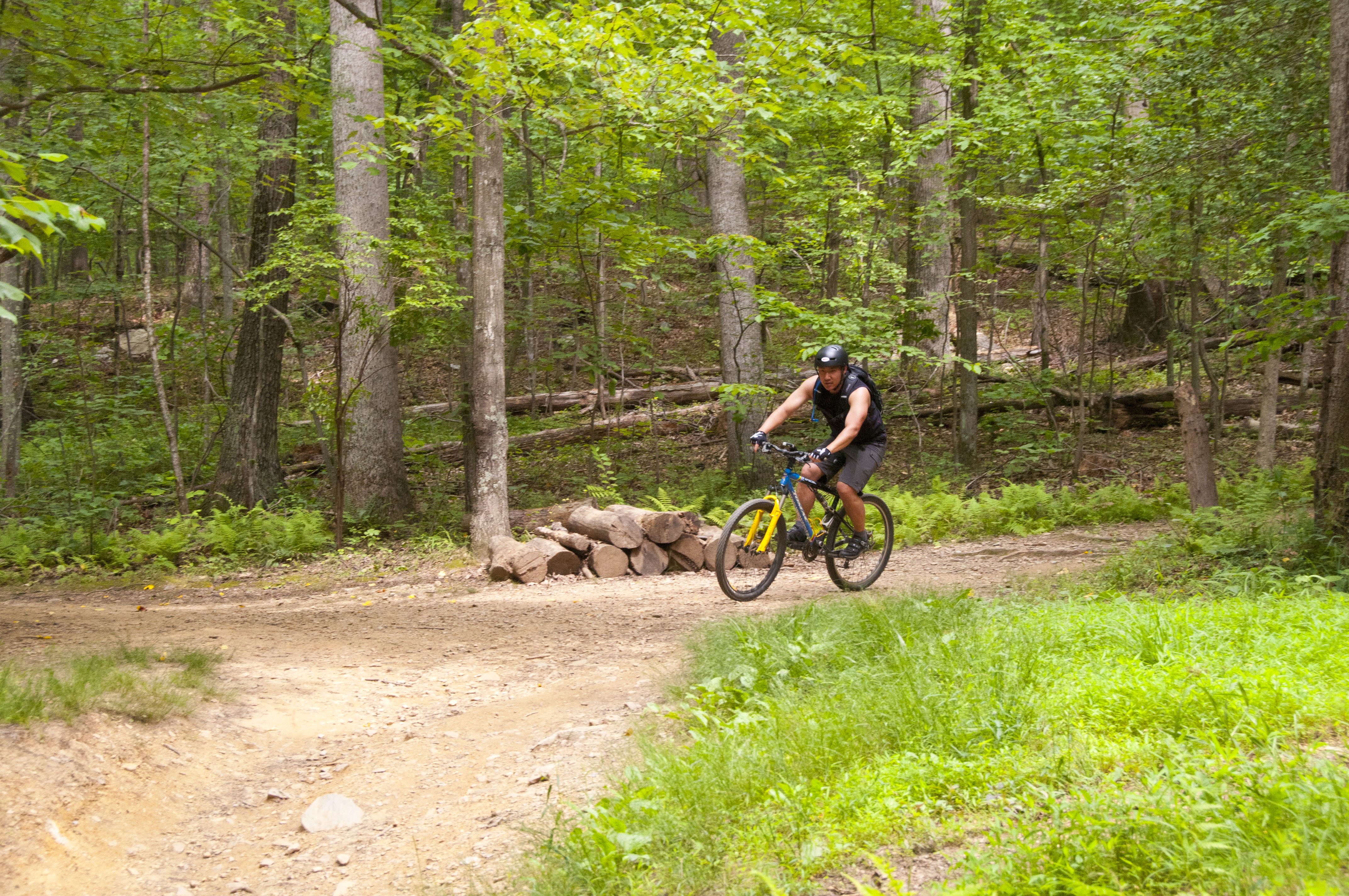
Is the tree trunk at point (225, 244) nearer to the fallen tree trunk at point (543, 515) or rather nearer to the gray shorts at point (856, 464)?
the fallen tree trunk at point (543, 515)

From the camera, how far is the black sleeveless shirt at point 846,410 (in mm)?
7406

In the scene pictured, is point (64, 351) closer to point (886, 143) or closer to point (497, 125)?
point (497, 125)

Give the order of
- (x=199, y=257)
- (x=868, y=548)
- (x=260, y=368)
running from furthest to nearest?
(x=199, y=257) < (x=260, y=368) < (x=868, y=548)

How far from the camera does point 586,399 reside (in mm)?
18844

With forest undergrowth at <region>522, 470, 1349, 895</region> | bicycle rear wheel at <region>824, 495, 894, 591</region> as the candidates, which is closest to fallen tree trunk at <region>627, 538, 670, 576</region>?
bicycle rear wheel at <region>824, 495, 894, 591</region>

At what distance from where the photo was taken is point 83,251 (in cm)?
2828

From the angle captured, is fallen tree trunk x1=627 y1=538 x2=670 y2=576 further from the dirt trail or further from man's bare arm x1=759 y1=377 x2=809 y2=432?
man's bare arm x1=759 y1=377 x2=809 y2=432

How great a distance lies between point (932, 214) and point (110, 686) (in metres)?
12.5

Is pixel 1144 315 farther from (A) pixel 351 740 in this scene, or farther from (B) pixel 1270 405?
(A) pixel 351 740

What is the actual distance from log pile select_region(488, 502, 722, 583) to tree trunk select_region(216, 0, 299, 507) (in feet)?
17.9

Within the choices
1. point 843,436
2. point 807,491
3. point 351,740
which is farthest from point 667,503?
point 351,740

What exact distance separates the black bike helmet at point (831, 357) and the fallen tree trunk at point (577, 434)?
7.73 m

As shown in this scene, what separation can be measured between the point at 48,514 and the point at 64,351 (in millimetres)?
6980

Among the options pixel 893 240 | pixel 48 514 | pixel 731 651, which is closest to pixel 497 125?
pixel 731 651
